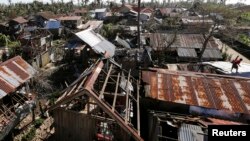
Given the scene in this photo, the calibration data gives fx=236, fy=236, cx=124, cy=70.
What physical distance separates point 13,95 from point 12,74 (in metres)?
1.55

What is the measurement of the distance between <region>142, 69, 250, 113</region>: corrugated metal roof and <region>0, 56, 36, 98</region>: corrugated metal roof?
9.05 meters

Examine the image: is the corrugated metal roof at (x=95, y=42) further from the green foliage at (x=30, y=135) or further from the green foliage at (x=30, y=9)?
the green foliage at (x=30, y=9)

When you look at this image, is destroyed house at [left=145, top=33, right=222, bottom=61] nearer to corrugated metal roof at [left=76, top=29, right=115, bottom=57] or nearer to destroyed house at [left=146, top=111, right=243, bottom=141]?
corrugated metal roof at [left=76, top=29, right=115, bottom=57]

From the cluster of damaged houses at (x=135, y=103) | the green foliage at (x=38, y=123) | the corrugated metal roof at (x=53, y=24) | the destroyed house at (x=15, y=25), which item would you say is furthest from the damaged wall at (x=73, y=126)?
the destroyed house at (x=15, y=25)

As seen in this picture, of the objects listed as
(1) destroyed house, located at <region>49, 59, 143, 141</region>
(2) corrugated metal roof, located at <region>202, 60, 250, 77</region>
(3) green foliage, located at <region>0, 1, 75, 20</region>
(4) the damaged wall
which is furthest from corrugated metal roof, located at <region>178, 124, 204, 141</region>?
(3) green foliage, located at <region>0, 1, 75, 20</region>

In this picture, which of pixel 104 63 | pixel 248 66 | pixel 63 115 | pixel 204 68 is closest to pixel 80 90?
pixel 63 115

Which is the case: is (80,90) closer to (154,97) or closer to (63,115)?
(63,115)

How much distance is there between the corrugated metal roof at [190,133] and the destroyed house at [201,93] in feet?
8.61

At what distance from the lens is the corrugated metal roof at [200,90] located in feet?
48.1

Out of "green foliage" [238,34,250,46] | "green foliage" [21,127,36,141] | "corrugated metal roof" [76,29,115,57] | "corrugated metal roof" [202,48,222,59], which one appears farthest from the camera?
"green foliage" [238,34,250,46]

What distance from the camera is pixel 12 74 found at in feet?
57.3

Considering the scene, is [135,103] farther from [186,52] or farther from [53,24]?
[53,24]

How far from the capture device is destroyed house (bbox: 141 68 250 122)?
14.4 metres

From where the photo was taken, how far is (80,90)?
12.1 m
